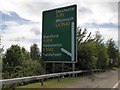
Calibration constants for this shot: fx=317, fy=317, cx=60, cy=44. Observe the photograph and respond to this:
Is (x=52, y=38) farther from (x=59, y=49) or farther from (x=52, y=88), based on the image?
(x=52, y=88)

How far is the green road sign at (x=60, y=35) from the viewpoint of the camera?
978 inches

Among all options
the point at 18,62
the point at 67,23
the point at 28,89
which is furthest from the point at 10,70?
the point at 28,89

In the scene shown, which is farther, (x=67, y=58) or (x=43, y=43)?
(x=43, y=43)

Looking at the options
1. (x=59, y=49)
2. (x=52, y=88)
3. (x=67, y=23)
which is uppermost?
(x=67, y=23)

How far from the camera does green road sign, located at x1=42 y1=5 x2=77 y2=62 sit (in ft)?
81.5

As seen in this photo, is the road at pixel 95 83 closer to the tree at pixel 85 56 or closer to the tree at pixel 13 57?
the tree at pixel 13 57

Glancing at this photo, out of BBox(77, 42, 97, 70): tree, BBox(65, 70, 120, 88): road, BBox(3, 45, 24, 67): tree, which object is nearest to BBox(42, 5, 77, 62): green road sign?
BBox(3, 45, 24, 67): tree

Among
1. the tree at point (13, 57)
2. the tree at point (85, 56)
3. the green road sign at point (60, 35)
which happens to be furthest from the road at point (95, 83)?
the tree at point (85, 56)

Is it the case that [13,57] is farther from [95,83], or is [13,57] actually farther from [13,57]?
[95,83]

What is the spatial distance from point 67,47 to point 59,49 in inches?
33.2

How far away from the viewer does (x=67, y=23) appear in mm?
25109

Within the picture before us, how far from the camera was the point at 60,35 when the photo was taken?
25422 mm

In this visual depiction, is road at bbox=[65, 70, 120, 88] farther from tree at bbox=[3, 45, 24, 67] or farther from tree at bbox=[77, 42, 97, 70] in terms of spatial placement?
tree at bbox=[77, 42, 97, 70]

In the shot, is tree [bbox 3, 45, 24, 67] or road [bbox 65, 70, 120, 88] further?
tree [bbox 3, 45, 24, 67]
